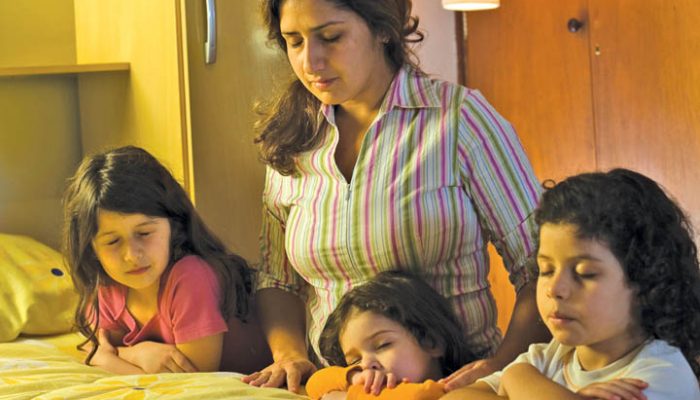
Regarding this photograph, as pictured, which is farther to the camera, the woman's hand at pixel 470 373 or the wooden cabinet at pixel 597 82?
the wooden cabinet at pixel 597 82

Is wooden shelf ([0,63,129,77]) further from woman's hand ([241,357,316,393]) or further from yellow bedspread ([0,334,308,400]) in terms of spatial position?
woman's hand ([241,357,316,393])

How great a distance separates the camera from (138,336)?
86.1 inches

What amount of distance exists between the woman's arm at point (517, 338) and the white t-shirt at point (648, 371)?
179mm

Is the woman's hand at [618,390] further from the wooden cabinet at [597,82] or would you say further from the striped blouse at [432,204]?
the wooden cabinet at [597,82]

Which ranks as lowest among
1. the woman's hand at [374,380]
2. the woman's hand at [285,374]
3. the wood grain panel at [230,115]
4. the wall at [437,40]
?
the woman's hand at [285,374]

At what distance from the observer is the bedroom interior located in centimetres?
261

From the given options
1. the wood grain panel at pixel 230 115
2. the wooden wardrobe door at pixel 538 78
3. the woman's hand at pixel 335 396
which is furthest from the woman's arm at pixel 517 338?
the wooden wardrobe door at pixel 538 78

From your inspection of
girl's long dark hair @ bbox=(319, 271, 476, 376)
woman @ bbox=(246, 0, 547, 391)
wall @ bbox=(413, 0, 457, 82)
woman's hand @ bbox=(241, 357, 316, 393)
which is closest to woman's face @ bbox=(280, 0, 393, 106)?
woman @ bbox=(246, 0, 547, 391)

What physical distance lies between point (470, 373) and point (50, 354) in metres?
0.88

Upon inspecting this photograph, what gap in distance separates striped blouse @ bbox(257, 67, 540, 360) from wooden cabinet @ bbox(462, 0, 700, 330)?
1.45 metres

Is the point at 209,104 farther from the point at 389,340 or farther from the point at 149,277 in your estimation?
the point at 389,340

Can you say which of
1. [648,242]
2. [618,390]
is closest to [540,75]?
[648,242]

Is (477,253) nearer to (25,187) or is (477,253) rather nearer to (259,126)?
(259,126)

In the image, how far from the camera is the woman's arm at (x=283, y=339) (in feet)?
6.41
